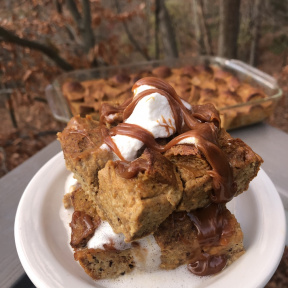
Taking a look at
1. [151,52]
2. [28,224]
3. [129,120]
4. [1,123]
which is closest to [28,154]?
[1,123]

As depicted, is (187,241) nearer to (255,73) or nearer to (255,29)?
(255,73)

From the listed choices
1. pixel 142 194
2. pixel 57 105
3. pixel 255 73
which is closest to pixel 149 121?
pixel 142 194

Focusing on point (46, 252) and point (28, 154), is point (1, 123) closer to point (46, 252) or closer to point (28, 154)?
point (28, 154)

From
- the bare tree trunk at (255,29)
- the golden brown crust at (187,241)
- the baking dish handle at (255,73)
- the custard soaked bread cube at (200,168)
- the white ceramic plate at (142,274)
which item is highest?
the custard soaked bread cube at (200,168)

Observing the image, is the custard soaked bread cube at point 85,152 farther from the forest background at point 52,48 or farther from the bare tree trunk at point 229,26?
the bare tree trunk at point 229,26

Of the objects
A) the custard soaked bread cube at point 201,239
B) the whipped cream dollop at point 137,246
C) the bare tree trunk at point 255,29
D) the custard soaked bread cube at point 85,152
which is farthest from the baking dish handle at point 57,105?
the bare tree trunk at point 255,29
